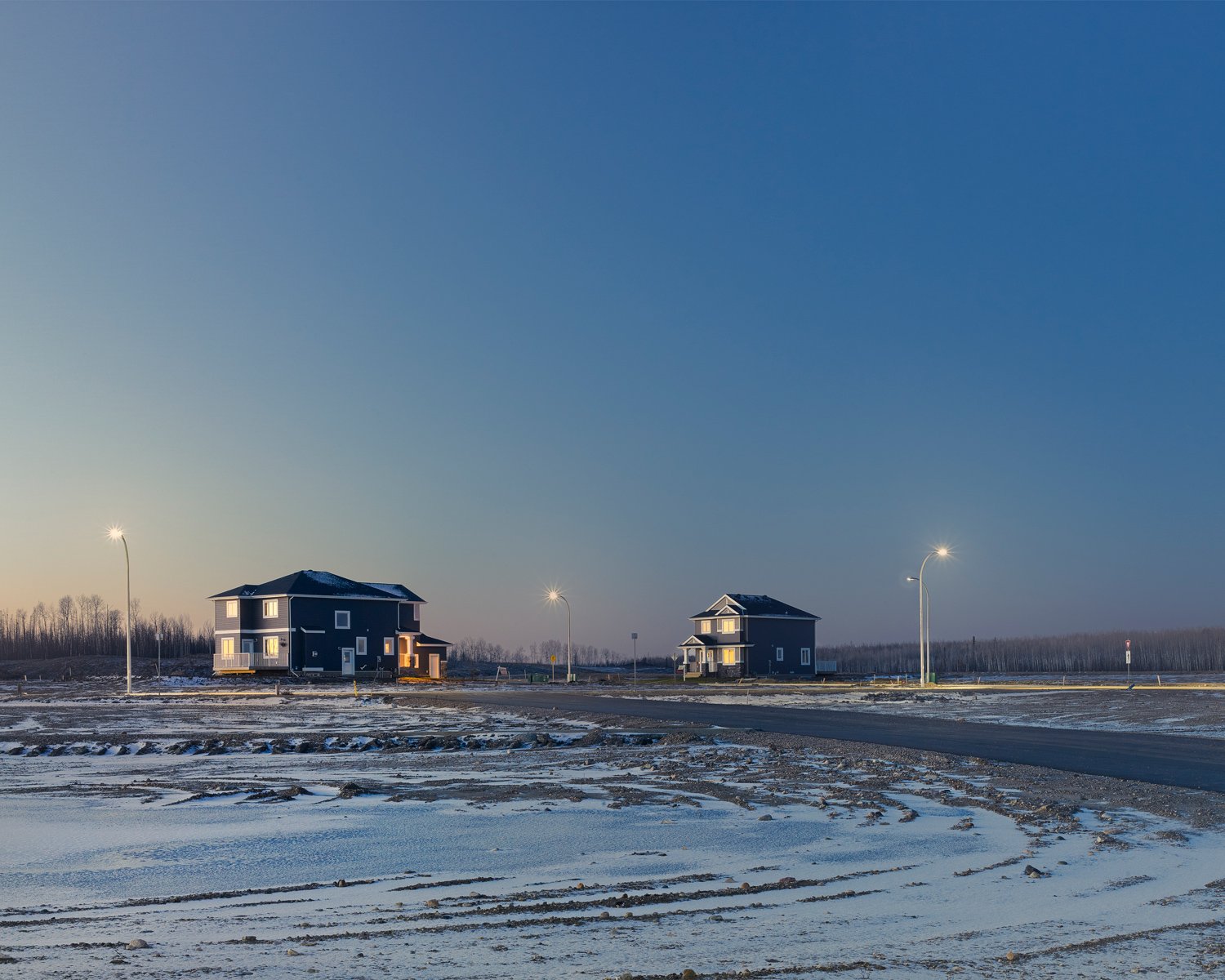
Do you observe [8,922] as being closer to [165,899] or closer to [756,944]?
[165,899]

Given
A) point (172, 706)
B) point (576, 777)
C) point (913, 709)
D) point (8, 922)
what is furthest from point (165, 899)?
point (172, 706)

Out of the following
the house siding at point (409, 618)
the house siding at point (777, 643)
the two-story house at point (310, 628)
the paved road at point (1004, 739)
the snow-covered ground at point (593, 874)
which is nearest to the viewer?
the snow-covered ground at point (593, 874)

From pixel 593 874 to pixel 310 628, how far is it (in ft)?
255

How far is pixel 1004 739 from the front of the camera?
966 inches

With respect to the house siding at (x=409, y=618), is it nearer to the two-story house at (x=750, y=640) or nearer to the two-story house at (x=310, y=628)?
the two-story house at (x=310, y=628)

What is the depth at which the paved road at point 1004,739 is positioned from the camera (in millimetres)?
18266

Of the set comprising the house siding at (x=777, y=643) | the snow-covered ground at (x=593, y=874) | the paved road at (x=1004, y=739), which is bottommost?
the house siding at (x=777, y=643)

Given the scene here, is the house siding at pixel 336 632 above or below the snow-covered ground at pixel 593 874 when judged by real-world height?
below

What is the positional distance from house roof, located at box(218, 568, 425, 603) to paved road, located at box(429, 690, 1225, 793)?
47.7m

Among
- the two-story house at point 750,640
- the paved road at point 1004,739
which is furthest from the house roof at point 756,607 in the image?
the paved road at point 1004,739

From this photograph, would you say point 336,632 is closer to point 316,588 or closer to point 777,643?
point 316,588

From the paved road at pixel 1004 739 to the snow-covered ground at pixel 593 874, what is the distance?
2.30 m

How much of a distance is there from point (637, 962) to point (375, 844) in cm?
527

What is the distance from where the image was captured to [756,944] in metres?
7.20
